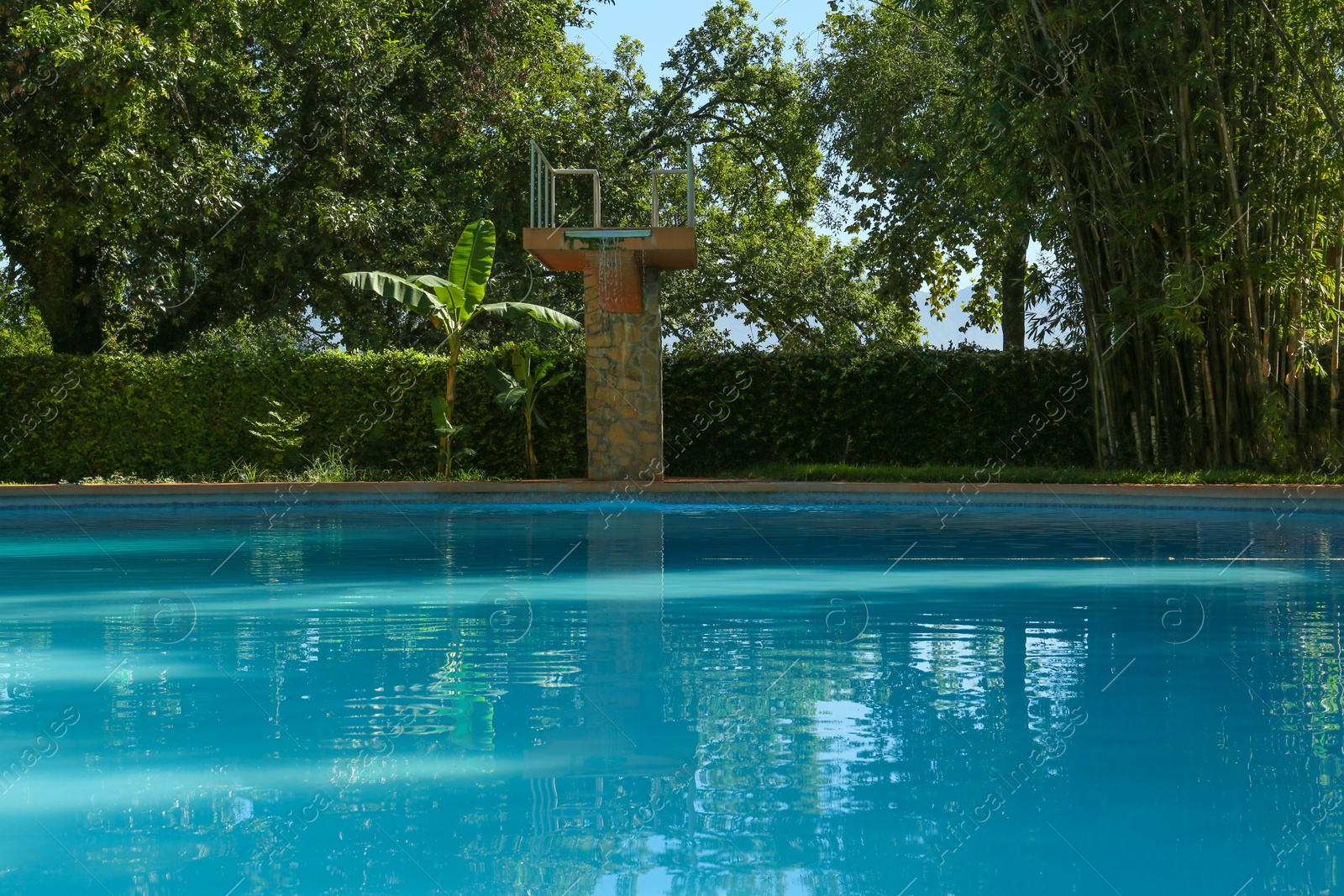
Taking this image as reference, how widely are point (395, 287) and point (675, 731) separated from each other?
1239 cm

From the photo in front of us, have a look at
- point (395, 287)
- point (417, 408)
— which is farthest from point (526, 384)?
point (395, 287)

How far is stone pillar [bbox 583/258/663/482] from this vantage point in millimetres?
16047

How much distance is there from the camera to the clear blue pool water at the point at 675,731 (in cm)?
316

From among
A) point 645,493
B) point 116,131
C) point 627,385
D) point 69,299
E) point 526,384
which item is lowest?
point 645,493

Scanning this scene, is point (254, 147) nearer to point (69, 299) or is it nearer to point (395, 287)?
point (69, 299)

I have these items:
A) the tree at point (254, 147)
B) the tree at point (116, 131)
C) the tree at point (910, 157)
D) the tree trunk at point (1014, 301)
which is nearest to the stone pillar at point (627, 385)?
the tree at point (910, 157)

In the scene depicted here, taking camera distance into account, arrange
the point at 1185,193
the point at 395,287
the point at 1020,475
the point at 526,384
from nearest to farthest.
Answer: the point at 1185,193 < the point at 1020,475 < the point at 395,287 < the point at 526,384

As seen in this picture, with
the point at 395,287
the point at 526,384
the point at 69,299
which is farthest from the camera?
the point at 69,299

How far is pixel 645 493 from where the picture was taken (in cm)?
1483

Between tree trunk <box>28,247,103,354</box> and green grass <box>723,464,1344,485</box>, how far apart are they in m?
10.9

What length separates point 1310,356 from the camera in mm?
14656

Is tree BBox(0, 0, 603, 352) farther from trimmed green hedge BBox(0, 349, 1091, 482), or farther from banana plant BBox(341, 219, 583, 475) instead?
banana plant BBox(341, 219, 583, 475)

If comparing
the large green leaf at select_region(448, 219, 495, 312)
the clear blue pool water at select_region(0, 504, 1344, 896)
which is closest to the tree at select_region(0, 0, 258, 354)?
the large green leaf at select_region(448, 219, 495, 312)

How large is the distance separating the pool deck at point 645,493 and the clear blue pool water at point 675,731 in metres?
4.79
